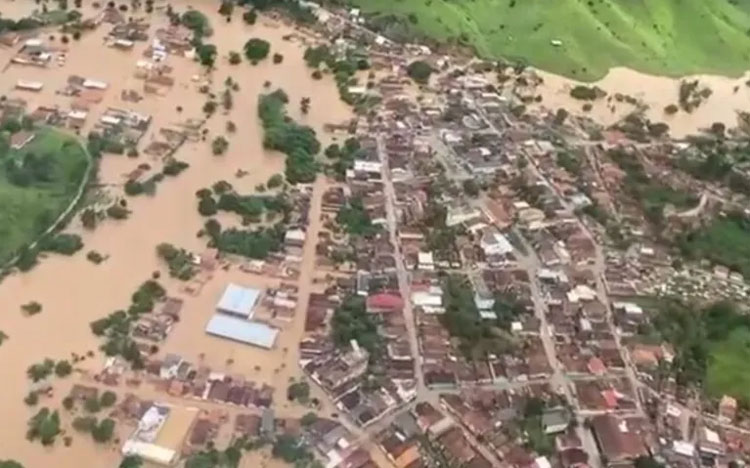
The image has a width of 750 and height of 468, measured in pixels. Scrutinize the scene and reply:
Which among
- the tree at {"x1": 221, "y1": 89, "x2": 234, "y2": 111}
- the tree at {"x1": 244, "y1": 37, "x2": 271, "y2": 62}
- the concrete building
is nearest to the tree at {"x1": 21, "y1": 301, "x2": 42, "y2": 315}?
the concrete building

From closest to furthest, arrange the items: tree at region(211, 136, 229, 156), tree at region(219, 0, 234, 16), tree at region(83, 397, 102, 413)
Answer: tree at region(83, 397, 102, 413) → tree at region(211, 136, 229, 156) → tree at region(219, 0, 234, 16)

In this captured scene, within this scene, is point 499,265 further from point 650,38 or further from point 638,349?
point 650,38

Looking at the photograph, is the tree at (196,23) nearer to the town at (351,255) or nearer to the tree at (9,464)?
the town at (351,255)

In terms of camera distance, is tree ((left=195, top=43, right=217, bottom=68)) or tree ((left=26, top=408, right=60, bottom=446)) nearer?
tree ((left=26, top=408, right=60, bottom=446))

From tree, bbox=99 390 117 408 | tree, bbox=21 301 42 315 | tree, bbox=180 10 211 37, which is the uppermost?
tree, bbox=180 10 211 37

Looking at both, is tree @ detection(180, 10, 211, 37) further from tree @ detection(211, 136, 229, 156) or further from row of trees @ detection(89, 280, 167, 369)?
row of trees @ detection(89, 280, 167, 369)

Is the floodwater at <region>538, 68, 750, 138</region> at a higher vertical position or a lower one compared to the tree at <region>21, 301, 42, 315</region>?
higher

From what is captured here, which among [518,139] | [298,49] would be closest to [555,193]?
[518,139]
